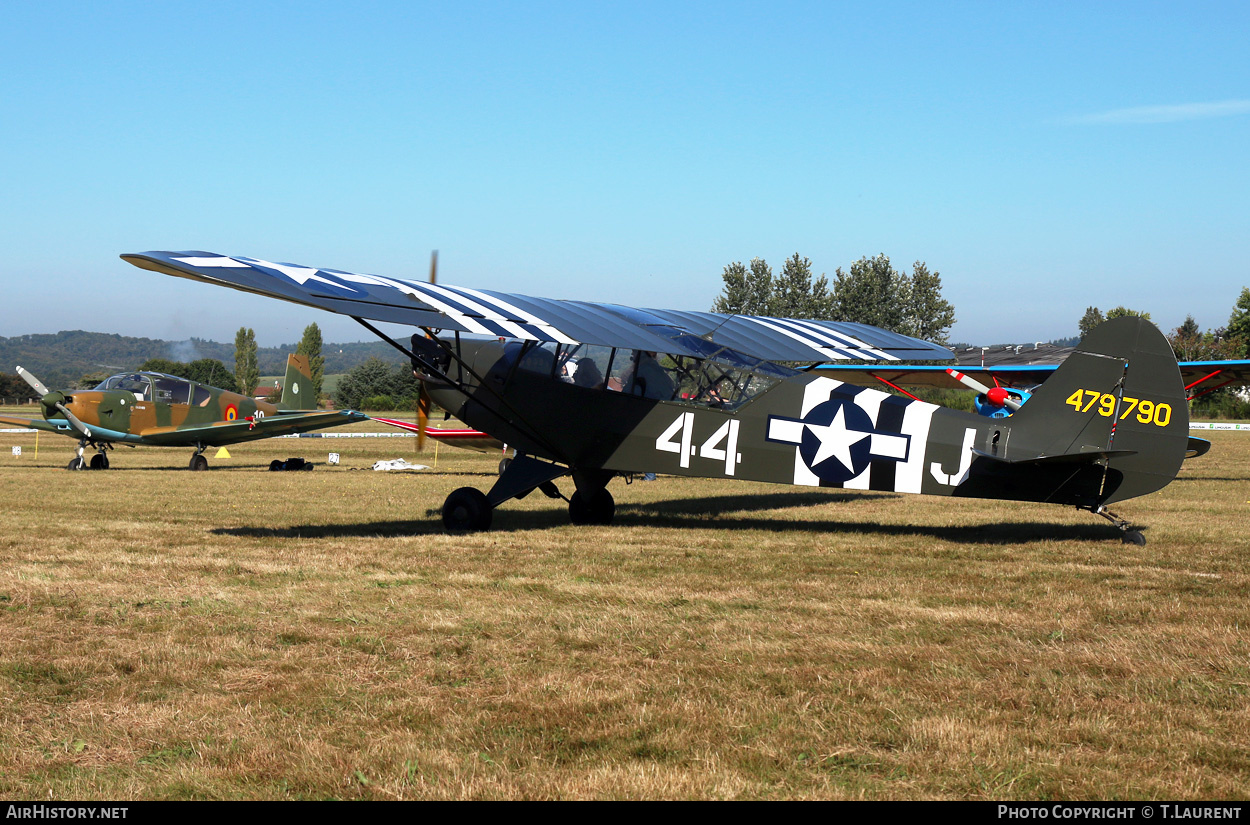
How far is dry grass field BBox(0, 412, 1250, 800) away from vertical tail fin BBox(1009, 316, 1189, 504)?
0.74 m

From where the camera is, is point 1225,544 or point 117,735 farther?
point 1225,544

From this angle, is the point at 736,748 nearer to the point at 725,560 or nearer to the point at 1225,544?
the point at 725,560

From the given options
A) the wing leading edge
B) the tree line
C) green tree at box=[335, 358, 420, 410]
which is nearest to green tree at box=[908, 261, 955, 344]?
the tree line

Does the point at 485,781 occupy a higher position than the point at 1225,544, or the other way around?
the point at 1225,544

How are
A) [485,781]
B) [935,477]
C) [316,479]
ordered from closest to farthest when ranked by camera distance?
1. [485,781]
2. [935,477]
3. [316,479]

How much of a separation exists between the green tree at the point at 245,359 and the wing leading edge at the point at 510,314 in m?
89.4

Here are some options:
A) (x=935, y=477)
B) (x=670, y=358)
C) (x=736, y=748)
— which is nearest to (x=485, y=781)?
(x=736, y=748)

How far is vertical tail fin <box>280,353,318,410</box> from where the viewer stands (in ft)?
73.2

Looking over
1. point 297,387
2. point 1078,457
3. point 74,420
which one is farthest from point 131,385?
point 1078,457

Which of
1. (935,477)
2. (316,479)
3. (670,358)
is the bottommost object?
(316,479)

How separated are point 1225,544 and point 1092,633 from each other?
4.46m

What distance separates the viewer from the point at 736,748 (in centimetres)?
360

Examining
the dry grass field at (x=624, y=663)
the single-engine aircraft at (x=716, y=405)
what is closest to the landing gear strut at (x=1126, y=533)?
the single-engine aircraft at (x=716, y=405)

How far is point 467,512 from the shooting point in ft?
32.3
